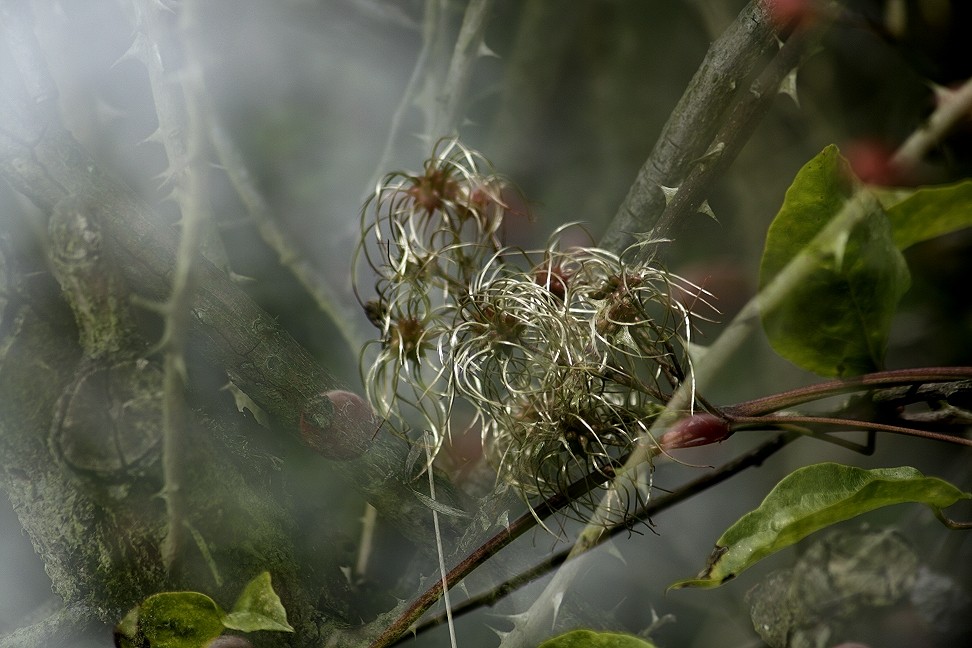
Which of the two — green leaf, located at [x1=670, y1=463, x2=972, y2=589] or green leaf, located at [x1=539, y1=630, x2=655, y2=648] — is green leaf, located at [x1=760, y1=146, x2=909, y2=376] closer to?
green leaf, located at [x1=670, y1=463, x2=972, y2=589]

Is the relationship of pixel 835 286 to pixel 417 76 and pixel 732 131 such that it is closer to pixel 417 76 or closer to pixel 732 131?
pixel 732 131

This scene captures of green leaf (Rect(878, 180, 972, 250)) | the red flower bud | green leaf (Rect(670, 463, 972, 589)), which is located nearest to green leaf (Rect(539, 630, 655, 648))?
green leaf (Rect(670, 463, 972, 589))

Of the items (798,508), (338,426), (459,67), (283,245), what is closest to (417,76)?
(459,67)

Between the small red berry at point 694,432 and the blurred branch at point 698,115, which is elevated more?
the blurred branch at point 698,115

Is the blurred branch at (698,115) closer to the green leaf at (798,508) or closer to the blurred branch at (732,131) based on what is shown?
the blurred branch at (732,131)

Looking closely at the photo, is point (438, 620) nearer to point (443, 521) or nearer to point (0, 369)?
point (443, 521)

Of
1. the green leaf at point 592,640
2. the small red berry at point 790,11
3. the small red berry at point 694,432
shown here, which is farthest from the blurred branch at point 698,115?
the green leaf at point 592,640
